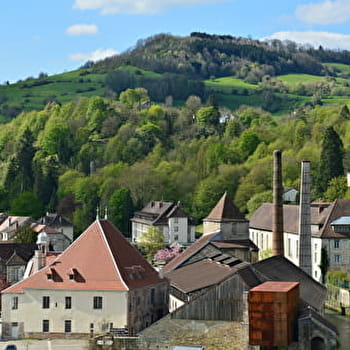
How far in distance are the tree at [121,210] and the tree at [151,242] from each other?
43.6ft

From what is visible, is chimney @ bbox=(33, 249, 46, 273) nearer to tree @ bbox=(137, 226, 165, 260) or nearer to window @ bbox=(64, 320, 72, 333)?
window @ bbox=(64, 320, 72, 333)

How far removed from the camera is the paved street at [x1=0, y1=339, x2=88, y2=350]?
1699 inches

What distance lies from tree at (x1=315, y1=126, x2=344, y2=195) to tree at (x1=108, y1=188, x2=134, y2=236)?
91.1 ft

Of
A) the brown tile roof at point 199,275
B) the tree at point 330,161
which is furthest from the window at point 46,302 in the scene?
the tree at point 330,161

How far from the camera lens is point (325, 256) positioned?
71688 mm

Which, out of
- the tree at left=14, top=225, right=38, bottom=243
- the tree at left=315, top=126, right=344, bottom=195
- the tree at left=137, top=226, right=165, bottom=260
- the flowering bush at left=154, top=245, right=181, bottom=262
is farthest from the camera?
the tree at left=315, top=126, right=344, bottom=195

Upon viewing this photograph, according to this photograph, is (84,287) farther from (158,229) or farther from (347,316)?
(158,229)

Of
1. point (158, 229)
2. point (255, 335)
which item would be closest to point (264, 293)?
point (255, 335)

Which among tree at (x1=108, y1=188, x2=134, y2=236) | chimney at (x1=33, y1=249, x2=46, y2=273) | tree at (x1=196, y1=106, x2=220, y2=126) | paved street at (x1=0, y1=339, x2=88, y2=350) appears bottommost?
paved street at (x1=0, y1=339, x2=88, y2=350)

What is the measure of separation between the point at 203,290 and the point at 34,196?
241 ft

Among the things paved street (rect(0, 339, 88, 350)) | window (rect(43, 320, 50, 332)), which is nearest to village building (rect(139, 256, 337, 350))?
paved street (rect(0, 339, 88, 350))

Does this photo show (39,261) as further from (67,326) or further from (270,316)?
(270,316)

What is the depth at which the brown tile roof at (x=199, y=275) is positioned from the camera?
49.6 m

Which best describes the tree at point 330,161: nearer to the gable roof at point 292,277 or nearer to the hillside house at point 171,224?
the hillside house at point 171,224
